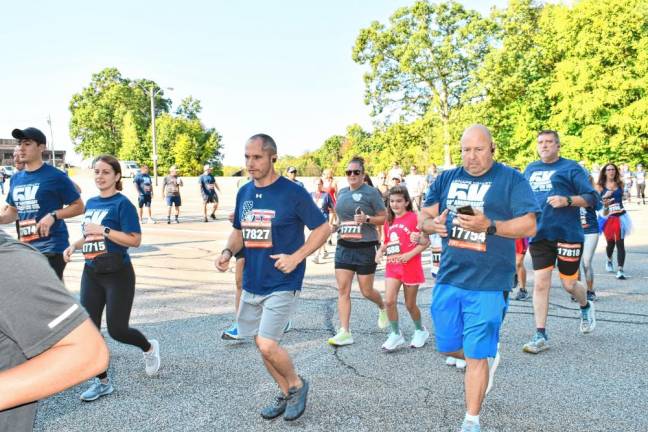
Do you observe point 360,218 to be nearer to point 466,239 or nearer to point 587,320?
A: point 466,239

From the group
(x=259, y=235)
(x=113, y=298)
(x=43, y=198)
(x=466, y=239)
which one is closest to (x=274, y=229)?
(x=259, y=235)

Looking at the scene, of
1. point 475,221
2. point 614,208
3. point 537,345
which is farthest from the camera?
point 614,208

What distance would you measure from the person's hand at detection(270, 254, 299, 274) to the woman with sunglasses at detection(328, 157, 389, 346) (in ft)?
5.79

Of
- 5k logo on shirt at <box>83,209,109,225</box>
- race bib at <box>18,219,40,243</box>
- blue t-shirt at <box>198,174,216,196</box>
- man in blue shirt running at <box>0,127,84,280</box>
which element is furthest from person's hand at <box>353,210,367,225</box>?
blue t-shirt at <box>198,174,216,196</box>

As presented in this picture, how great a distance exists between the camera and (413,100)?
4206cm

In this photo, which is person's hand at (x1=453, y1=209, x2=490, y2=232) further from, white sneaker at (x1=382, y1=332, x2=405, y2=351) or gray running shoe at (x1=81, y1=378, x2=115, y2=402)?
gray running shoe at (x1=81, y1=378, x2=115, y2=402)

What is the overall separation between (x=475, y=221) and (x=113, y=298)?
2763 millimetres

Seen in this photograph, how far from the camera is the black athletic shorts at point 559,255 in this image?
211 inches

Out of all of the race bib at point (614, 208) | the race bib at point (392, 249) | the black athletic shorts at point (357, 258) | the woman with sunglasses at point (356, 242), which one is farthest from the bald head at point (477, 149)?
the race bib at point (614, 208)

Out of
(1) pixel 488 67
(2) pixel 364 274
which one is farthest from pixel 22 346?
(1) pixel 488 67

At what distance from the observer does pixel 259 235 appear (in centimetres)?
382

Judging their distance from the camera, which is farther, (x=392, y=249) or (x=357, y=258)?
(x=357, y=258)

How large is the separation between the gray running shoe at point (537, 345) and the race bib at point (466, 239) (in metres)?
2.07

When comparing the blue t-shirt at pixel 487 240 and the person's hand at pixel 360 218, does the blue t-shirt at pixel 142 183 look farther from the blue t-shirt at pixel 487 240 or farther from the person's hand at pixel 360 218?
the blue t-shirt at pixel 487 240
